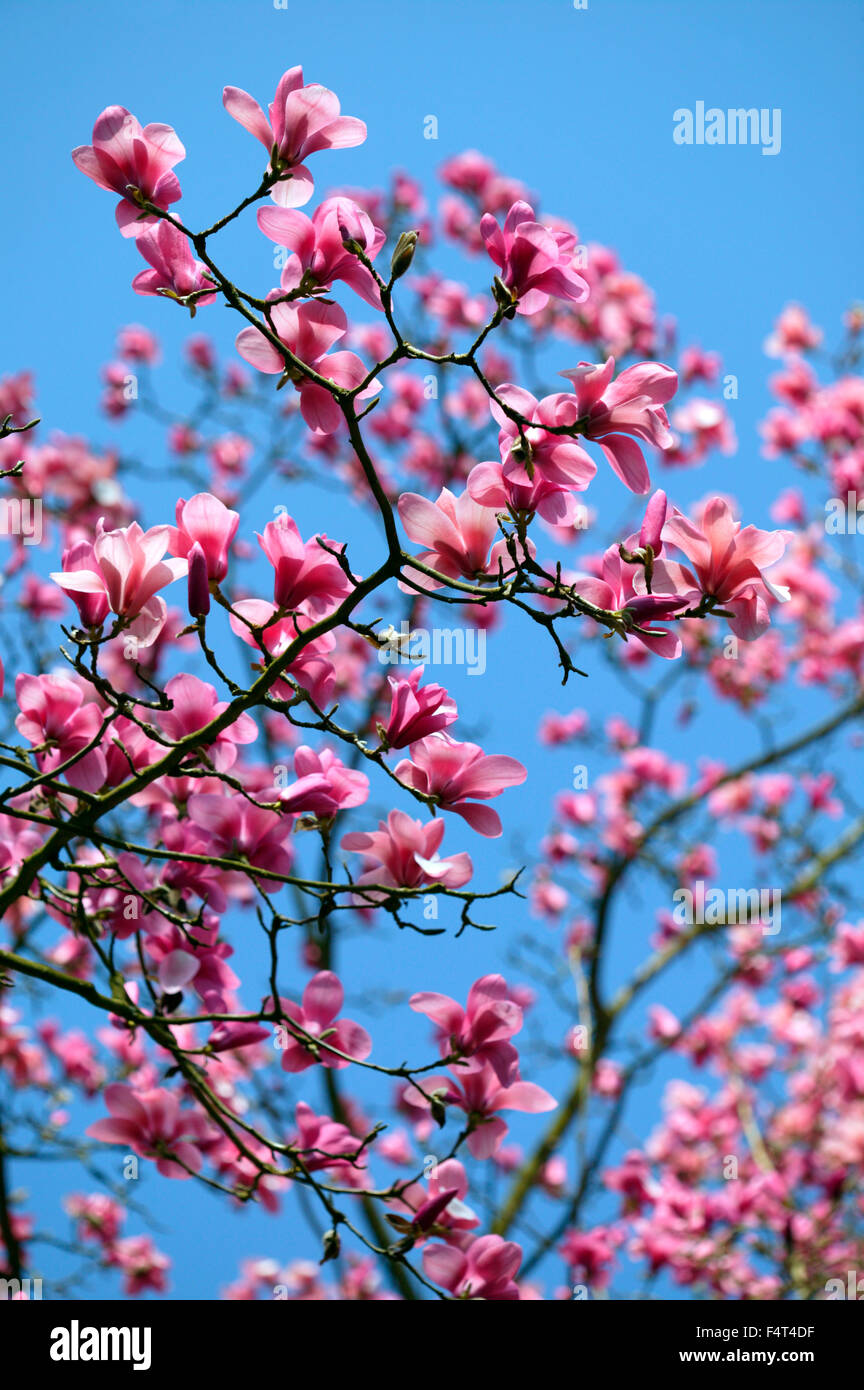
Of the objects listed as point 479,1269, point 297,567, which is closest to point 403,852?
point 297,567

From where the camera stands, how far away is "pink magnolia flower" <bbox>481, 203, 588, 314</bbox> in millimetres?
1413

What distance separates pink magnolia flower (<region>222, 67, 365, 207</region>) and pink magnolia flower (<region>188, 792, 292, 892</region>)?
967 millimetres

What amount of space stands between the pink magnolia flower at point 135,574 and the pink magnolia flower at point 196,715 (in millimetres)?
148

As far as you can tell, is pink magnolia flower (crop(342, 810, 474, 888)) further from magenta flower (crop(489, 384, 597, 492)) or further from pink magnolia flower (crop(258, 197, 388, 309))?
pink magnolia flower (crop(258, 197, 388, 309))

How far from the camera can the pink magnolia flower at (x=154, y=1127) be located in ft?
6.29

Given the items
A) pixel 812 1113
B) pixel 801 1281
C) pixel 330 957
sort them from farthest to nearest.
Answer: pixel 812 1113 → pixel 330 957 → pixel 801 1281

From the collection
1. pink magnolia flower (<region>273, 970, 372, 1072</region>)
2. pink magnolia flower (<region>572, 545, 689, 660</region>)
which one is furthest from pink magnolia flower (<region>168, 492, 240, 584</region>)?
pink magnolia flower (<region>273, 970, 372, 1072</region>)

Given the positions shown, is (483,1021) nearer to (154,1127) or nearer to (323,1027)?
(323,1027)

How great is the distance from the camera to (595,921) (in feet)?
17.4

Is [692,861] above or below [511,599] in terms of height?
above

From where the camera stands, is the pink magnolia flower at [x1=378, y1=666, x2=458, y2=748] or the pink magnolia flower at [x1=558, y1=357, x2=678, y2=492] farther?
the pink magnolia flower at [x1=378, y1=666, x2=458, y2=748]

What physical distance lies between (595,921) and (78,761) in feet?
13.6
